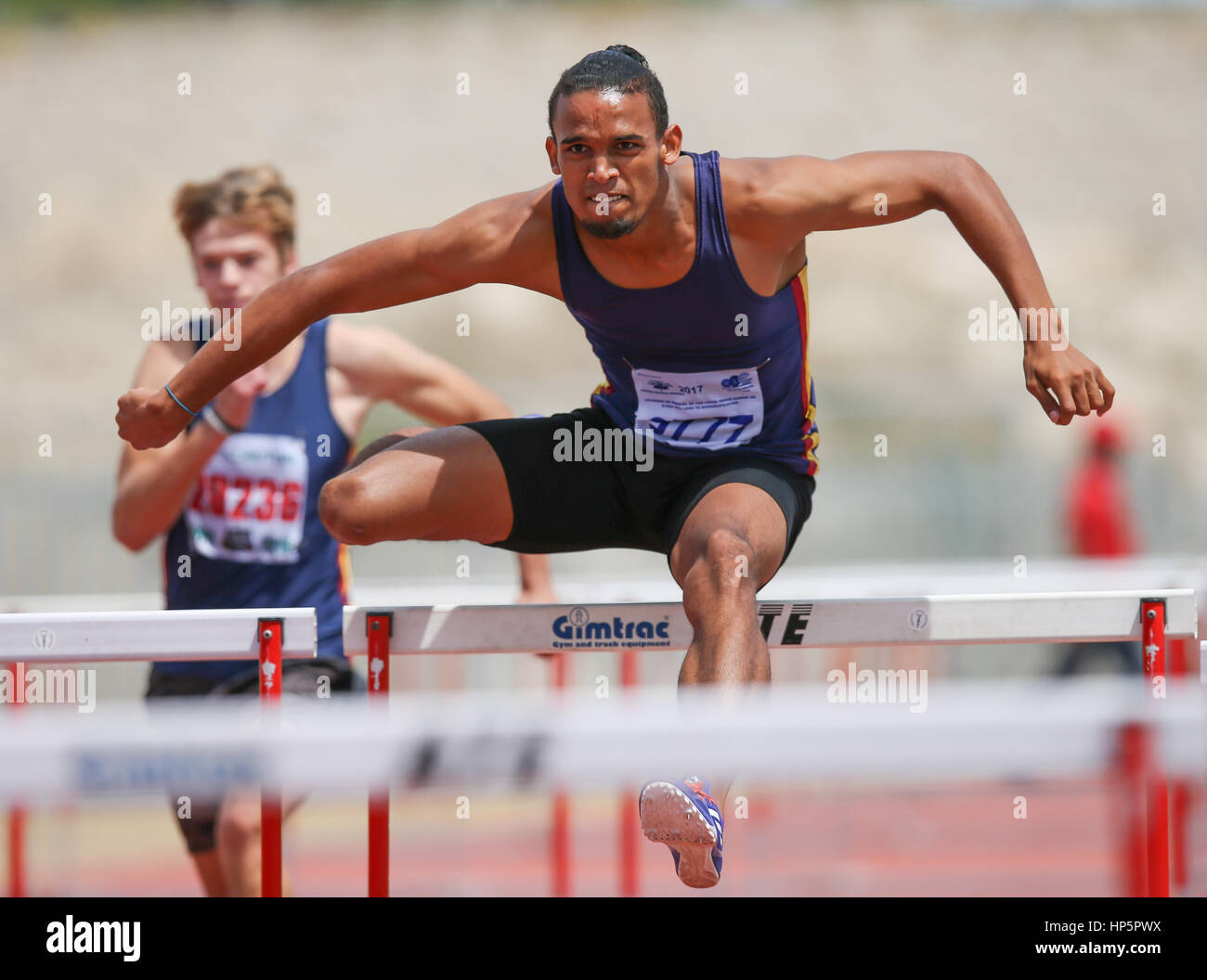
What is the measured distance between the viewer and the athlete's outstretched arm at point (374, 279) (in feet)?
9.94

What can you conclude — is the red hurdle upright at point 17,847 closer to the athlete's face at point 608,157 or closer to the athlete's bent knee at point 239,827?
the athlete's bent knee at point 239,827

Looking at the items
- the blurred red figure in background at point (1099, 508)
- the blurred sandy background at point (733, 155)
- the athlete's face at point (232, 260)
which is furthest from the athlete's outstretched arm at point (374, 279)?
the blurred red figure in background at point (1099, 508)

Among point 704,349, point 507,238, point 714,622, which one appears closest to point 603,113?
point 507,238

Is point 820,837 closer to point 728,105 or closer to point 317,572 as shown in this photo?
point 317,572

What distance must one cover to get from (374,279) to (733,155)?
77.3 ft

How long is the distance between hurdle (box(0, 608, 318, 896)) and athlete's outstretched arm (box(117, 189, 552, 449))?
0.43 meters

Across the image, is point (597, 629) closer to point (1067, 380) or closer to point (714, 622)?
point (714, 622)

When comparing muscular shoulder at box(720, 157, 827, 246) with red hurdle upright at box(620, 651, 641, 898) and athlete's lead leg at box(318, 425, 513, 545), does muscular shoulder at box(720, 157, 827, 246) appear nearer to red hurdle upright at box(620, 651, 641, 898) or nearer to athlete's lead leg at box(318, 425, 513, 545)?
athlete's lead leg at box(318, 425, 513, 545)

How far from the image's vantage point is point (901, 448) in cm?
1681

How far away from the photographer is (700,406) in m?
3.28

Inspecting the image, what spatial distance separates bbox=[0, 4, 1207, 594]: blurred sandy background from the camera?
11.0 metres

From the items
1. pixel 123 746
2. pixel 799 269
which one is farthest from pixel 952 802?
pixel 123 746
